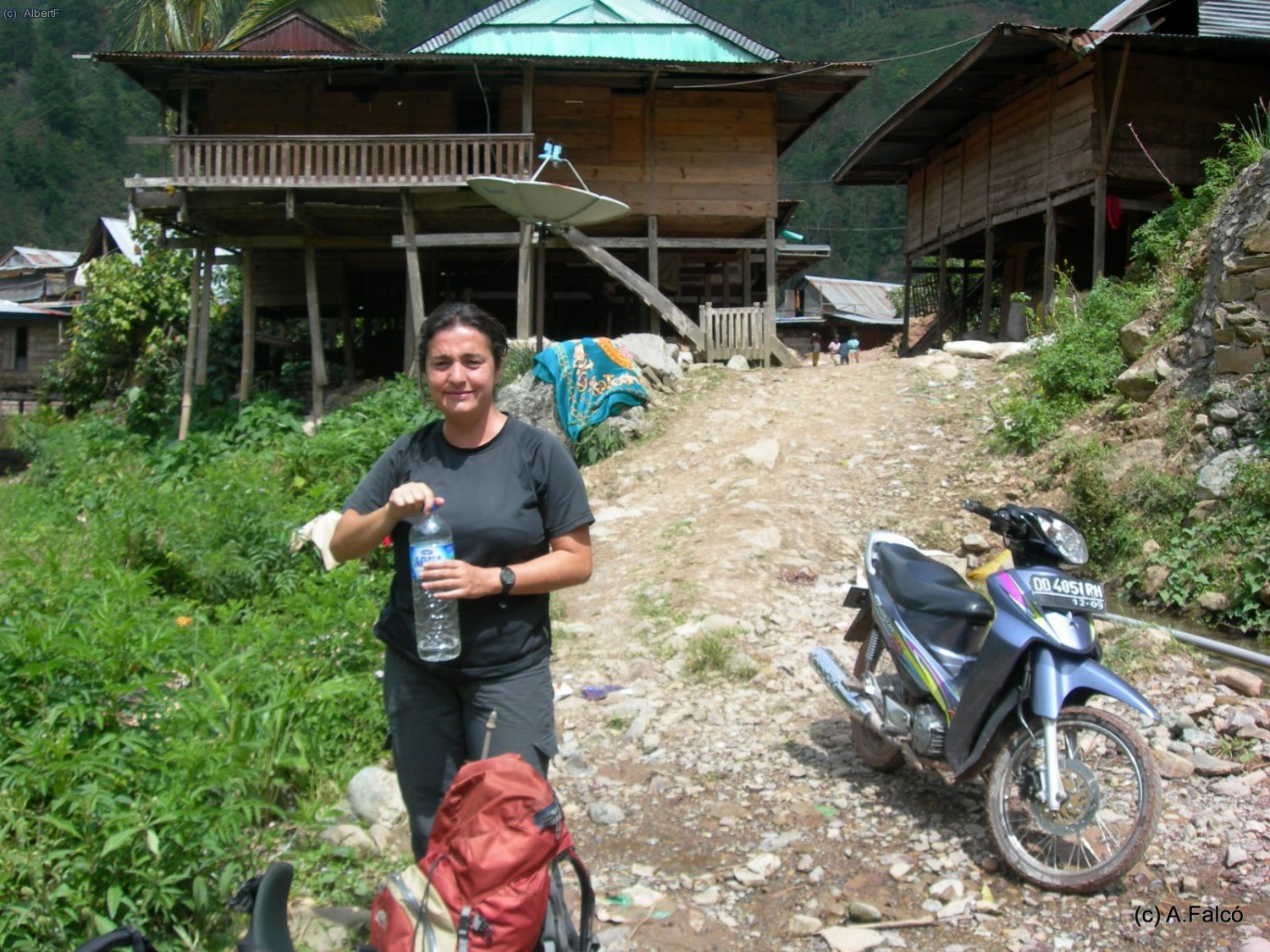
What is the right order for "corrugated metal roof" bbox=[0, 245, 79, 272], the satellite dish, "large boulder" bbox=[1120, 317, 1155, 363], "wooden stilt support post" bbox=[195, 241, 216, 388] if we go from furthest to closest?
"corrugated metal roof" bbox=[0, 245, 79, 272] → "wooden stilt support post" bbox=[195, 241, 216, 388] → the satellite dish → "large boulder" bbox=[1120, 317, 1155, 363]

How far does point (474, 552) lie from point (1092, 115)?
45.1 feet

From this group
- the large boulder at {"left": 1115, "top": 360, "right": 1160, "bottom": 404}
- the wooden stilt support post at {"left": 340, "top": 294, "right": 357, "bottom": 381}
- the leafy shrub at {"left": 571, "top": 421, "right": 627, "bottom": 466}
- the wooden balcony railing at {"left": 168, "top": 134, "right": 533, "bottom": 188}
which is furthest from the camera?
the wooden stilt support post at {"left": 340, "top": 294, "right": 357, "bottom": 381}

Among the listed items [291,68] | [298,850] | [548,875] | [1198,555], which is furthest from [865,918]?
[291,68]

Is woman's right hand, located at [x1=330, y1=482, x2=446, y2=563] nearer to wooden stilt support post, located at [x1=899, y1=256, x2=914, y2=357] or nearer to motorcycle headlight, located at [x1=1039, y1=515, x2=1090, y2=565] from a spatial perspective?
motorcycle headlight, located at [x1=1039, y1=515, x2=1090, y2=565]

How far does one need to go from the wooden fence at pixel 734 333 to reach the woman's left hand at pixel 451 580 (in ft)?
41.6

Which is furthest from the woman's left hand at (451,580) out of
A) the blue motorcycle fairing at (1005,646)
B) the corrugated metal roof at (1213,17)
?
the corrugated metal roof at (1213,17)

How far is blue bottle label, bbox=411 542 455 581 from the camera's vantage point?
2600mm

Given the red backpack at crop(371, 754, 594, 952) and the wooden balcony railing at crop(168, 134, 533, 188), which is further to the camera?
the wooden balcony railing at crop(168, 134, 533, 188)

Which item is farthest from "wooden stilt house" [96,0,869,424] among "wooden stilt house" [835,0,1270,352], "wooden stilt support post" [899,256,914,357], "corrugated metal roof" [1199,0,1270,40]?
"corrugated metal roof" [1199,0,1270,40]

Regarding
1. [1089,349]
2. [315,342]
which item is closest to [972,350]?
[1089,349]

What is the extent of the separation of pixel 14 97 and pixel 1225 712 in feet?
250

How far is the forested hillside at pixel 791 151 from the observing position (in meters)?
54.7

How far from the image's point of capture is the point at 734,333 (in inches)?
594

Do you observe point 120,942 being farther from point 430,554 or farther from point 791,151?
point 791,151
